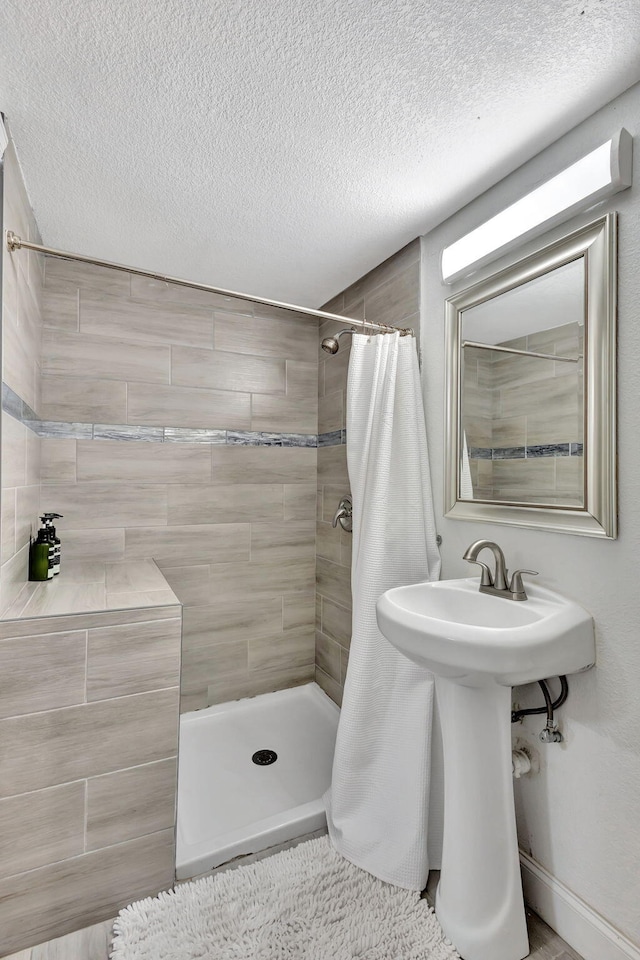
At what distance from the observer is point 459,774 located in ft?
4.26

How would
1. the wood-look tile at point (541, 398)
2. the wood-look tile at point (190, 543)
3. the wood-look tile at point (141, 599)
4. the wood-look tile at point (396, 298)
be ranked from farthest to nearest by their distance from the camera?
the wood-look tile at point (190, 543), the wood-look tile at point (396, 298), the wood-look tile at point (141, 599), the wood-look tile at point (541, 398)

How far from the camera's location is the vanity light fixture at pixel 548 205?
1.15 metres

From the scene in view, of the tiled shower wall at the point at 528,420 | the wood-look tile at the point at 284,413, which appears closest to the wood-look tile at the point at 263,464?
the wood-look tile at the point at 284,413

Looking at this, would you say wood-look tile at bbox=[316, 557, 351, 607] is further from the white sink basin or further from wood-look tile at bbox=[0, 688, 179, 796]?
wood-look tile at bbox=[0, 688, 179, 796]

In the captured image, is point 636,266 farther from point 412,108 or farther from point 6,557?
point 6,557

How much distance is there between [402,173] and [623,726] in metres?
1.73

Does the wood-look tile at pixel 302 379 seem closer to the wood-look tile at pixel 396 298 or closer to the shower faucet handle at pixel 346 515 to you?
the wood-look tile at pixel 396 298

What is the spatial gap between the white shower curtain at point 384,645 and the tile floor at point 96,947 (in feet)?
1.11

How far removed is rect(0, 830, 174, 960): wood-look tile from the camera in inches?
51.0

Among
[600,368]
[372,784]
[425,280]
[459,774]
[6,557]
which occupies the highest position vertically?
[425,280]

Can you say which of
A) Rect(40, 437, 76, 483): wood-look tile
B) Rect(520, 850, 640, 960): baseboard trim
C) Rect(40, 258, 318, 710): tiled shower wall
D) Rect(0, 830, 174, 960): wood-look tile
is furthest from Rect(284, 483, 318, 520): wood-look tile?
Rect(520, 850, 640, 960): baseboard trim

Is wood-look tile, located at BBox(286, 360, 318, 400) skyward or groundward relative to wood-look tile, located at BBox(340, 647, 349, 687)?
skyward

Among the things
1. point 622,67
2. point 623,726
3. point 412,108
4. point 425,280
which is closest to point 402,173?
point 412,108

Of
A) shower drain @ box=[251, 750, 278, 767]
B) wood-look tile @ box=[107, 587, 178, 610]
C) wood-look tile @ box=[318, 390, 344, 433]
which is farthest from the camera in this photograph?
wood-look tile @ box=[318, 390, 344, 433]
